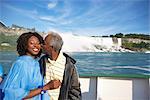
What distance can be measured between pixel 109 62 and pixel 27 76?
200 cm

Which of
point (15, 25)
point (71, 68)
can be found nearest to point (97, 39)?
point (15, 25)

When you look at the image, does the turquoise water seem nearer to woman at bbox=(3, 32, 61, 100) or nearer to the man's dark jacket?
the man's dark jacket

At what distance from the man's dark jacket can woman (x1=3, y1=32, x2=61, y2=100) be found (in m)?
0.08

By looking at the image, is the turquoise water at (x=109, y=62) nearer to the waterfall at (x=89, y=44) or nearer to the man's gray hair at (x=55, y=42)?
the waterfall at (x=89, y=44)

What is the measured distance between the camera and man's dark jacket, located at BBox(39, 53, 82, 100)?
1.71 metres

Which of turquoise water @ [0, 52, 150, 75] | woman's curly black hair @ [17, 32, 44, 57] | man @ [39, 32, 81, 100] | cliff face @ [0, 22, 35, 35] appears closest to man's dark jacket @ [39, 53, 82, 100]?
man @ [39, 32, 81, 100]

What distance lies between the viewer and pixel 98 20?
3.41m

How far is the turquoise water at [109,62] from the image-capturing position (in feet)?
11.0

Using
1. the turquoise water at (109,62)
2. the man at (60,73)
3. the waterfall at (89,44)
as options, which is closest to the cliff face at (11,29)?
the turquoise water at (109,62)

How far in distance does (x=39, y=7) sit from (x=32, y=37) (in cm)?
189

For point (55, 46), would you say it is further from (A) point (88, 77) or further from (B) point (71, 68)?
(A) point (88, 77)

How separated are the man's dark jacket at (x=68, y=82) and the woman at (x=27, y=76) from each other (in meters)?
0.08

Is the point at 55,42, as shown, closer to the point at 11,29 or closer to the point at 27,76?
the point at 27,76

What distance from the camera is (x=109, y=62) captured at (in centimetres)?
341
